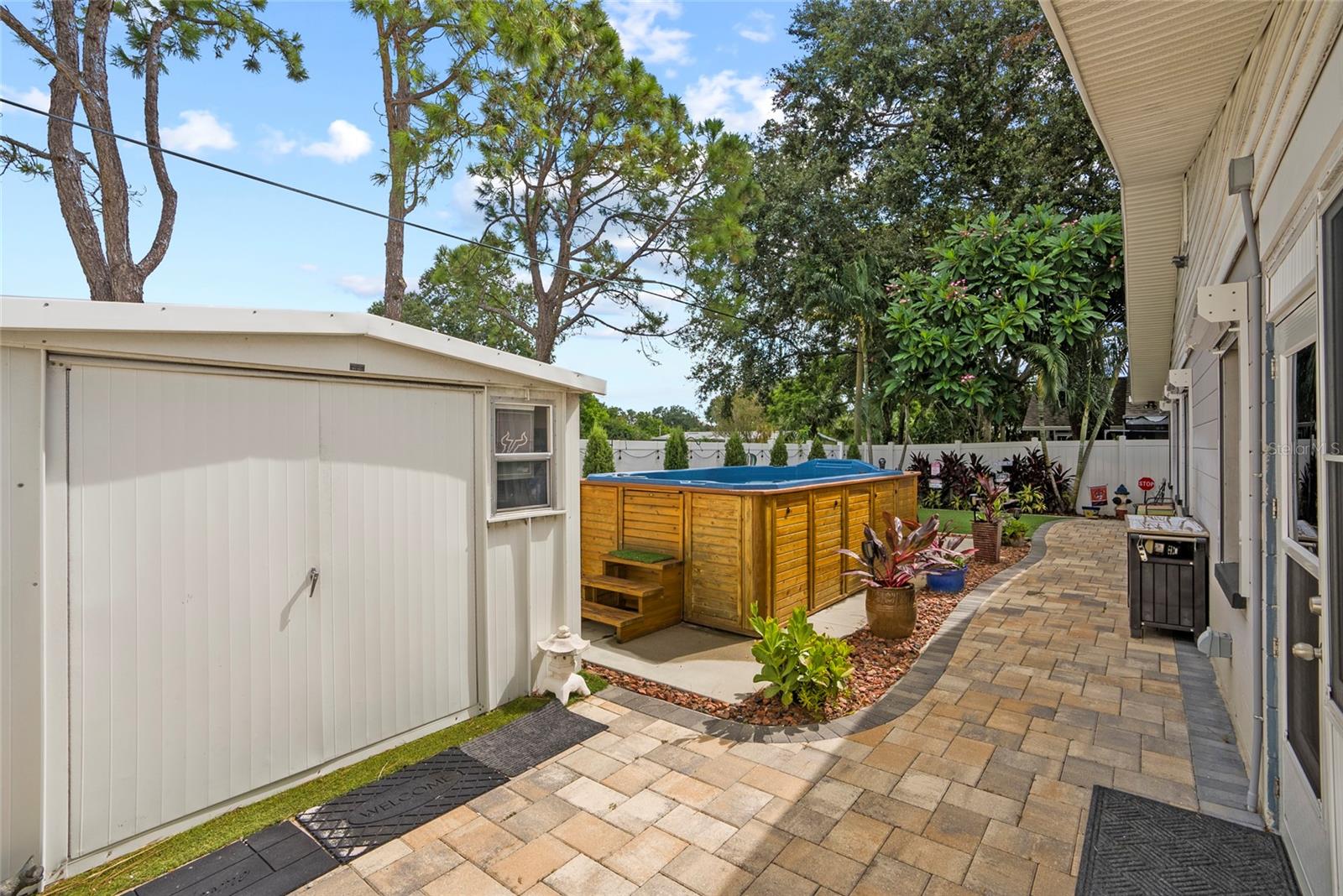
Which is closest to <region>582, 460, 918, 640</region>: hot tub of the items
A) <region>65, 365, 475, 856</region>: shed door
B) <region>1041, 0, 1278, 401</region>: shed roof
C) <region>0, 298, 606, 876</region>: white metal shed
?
<region>0, 298, 606, 876</region>: white metal shed

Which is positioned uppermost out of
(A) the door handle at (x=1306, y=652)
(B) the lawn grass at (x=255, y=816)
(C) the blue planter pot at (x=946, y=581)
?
(A) the door handle at (x=1306, y=652)

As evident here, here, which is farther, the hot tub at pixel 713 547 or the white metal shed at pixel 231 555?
the hot tub at pixel 713 547

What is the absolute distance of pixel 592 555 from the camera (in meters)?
6.12

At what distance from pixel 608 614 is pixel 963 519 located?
28.7 ft

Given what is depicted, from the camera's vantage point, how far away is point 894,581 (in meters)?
4.94

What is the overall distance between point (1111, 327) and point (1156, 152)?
381 inches

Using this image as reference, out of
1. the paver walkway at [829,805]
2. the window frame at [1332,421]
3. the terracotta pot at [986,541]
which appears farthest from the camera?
the terracotta pot at [986,541]

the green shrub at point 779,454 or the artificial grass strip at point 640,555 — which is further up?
the green shrub at point 779,454

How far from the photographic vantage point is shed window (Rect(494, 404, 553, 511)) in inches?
154

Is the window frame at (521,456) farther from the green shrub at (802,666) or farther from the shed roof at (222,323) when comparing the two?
the green shrub at (802,666)

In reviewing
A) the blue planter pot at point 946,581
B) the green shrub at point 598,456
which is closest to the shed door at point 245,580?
the blue planter pot at point 946,581

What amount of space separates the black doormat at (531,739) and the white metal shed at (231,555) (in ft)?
1.10

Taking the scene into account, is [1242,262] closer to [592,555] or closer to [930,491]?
[592,555]

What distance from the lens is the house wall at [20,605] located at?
2.18 meters
